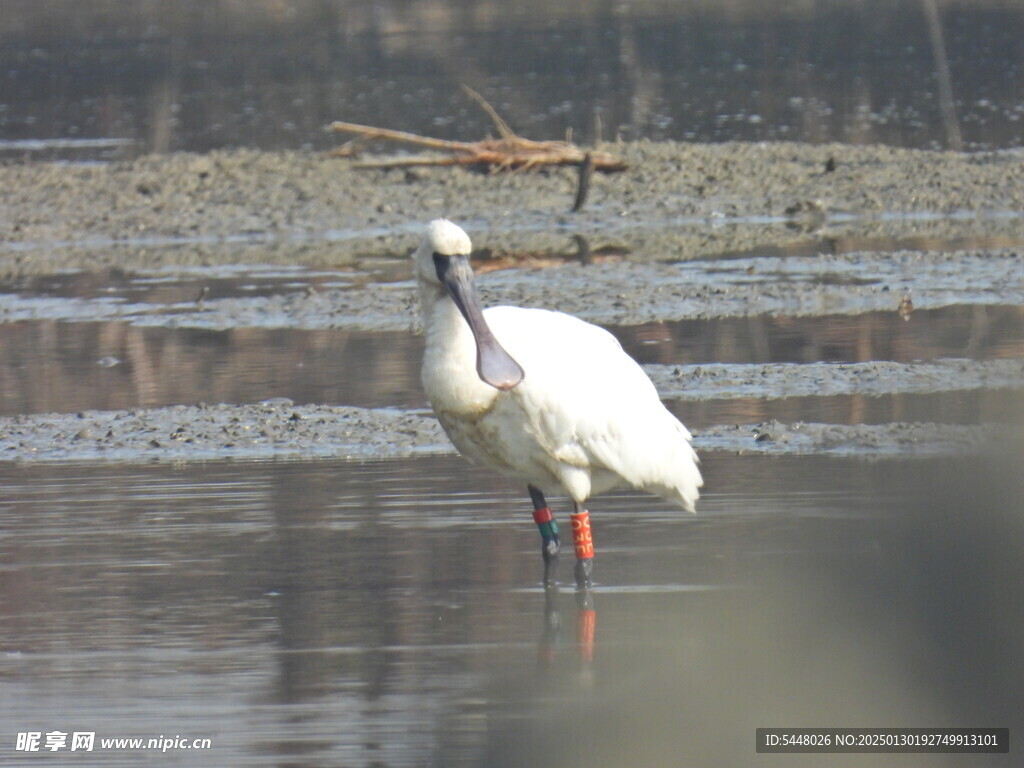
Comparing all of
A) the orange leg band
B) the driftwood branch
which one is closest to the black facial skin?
the orange leg band

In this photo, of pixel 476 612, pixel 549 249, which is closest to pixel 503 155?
pixel 549 249

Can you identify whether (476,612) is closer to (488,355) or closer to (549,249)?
(488,355)

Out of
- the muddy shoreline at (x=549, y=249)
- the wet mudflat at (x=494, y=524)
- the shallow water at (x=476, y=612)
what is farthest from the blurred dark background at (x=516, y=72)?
the shallow water at (x=476, y=612)

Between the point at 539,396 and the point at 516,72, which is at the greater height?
the point at 516,72

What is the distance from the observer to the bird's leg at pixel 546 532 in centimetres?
615

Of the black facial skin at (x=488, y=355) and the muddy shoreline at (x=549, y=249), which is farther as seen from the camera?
the muddy shoreline at (x=549, y=249)

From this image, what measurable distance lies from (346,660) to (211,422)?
3.51m

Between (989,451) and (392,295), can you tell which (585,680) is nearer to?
(989,451)

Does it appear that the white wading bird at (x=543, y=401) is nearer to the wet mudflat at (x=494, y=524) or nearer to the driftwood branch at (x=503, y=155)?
the wet mudflat at (x=494, y=524)

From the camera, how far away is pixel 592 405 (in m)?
5.97

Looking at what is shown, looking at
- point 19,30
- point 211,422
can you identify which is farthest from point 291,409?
point 19,30

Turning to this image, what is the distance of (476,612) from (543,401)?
0.71 m

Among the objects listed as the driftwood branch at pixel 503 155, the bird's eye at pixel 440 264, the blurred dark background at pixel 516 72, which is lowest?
the bird's eye at pixel 440 264

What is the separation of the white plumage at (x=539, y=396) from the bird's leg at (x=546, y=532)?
6 centimetres
